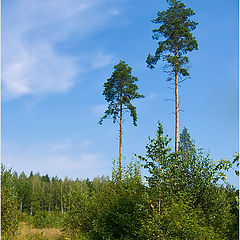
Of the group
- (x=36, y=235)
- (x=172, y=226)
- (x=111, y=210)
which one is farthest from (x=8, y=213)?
(x=172, y=226)

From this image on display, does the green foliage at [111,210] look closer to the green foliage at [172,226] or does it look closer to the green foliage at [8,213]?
the green foliage at [172,226]

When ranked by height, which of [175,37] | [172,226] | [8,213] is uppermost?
[175,37]

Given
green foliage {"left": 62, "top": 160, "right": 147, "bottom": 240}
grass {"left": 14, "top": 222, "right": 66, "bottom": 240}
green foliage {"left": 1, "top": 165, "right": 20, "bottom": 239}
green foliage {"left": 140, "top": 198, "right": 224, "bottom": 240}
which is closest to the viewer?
green foliage {"left": 140, "top": 198, "right": 224, "bottom": 240}

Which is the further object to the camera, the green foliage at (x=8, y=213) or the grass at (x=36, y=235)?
the grass at (x=36, y=235)

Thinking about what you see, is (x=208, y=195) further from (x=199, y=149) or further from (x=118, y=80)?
(x=118, y=80)

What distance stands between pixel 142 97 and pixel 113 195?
37.2 ft

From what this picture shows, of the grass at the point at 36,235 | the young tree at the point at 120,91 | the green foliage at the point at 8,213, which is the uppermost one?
the young tree at the point at 120,91

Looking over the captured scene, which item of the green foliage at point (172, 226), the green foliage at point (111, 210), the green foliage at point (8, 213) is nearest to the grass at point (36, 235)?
the green foliage at point (8, 213)

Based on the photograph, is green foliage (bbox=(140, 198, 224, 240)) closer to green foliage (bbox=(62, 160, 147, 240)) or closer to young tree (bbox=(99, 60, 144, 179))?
green foliage (bbox=(62, 160, 147, 240))

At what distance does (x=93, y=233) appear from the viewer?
14.8 metres

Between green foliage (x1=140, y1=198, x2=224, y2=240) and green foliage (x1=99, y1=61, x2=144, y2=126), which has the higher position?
green foliage (x1=99, y1=61, x2=144, y2=126)

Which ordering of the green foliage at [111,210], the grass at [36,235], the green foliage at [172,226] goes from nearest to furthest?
the green foliage at [172,226] < the green foliage at [111,210] < the grass at [36,235]

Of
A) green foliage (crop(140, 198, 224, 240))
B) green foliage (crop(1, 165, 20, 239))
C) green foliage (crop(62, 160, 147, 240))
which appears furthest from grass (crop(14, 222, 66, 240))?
green foliage (crop(140, 198, 224, 240))

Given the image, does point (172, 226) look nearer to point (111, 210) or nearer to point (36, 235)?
point (111, 210)
